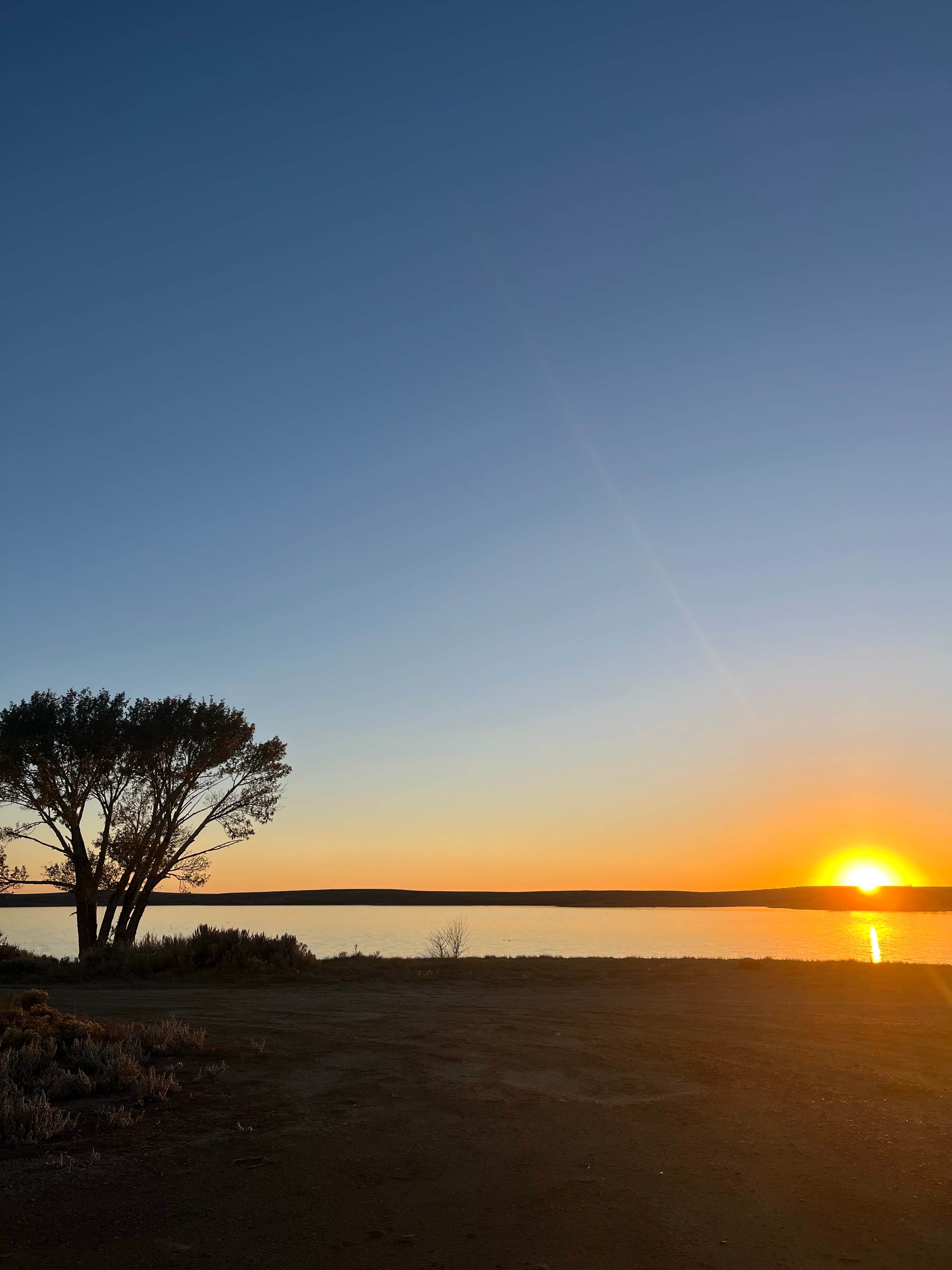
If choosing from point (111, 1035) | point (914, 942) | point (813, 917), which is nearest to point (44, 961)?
point (111, 1035)

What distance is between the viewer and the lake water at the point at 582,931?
3803 cm

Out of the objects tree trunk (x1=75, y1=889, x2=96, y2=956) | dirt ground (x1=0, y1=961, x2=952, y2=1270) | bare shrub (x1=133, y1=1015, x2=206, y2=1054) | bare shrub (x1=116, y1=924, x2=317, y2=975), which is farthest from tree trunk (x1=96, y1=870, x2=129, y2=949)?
bare shrub (x1=133, y1=1015, x2=206, y2=1054)

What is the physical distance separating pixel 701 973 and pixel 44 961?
1696cm

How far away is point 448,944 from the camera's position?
33.7 meters

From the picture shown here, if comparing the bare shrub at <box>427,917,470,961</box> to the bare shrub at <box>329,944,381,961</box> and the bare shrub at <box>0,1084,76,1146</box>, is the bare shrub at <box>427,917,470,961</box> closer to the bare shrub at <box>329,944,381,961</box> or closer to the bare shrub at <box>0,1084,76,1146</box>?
the bare shrub at <box>329,944,381,961</box>

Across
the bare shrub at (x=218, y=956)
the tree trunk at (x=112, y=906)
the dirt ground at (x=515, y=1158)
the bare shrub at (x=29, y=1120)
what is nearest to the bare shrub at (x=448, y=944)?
the bare shrub at (x=218, y=956)

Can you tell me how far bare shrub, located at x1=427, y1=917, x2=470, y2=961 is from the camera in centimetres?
2912

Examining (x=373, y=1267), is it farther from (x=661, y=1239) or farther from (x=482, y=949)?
(x=482, y=949)

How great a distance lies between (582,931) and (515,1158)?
54.8 metres

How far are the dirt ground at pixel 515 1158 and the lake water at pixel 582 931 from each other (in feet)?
57.1

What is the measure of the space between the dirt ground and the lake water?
1742cm

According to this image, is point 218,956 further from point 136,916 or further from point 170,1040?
point 170,1040

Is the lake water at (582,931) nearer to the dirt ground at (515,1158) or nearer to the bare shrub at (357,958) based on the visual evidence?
the bare shrub at (357,958)

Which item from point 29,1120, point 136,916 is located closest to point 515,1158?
point 29,1120
